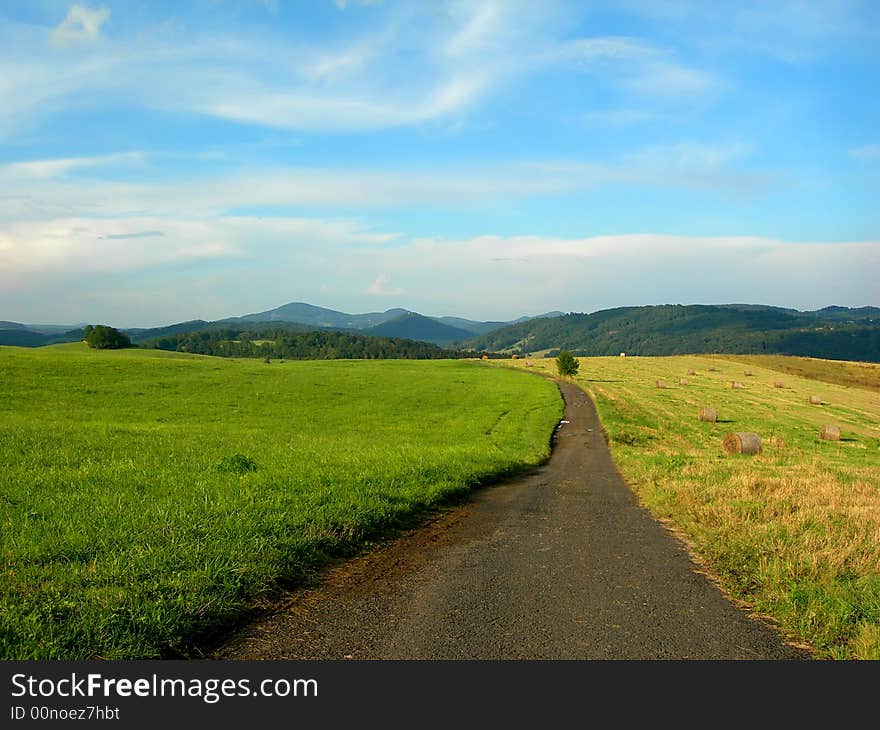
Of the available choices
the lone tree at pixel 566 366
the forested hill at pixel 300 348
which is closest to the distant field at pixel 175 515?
the lone tree at pixel 566 366

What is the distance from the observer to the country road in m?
6.53

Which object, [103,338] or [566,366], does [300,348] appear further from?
[566,366]

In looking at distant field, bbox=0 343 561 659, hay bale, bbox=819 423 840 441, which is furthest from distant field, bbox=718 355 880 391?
distant field, bbox=0 343 561 659

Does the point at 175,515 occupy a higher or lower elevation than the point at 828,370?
higher

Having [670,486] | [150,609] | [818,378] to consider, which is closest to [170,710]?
[150,609]

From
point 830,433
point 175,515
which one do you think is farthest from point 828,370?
point 175,515

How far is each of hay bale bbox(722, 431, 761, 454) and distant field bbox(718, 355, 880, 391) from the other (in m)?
69.6

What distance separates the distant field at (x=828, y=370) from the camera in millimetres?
87750

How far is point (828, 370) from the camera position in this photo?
96.6 m

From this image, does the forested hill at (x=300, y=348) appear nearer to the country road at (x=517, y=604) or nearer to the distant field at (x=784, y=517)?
the distant field at (x=784, y=517)

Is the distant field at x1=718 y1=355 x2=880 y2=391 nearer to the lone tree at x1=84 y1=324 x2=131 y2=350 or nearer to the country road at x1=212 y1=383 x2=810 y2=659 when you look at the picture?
the country road at x1=212 y1=383 x2=810 y2=659

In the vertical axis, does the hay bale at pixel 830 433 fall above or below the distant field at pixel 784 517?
below

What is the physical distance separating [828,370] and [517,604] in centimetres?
10814

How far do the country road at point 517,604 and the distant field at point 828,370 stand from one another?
91.2 m
